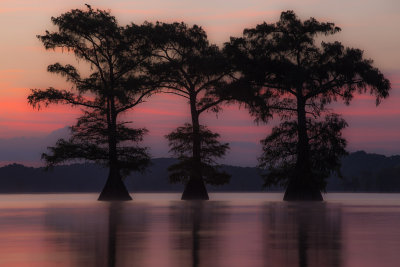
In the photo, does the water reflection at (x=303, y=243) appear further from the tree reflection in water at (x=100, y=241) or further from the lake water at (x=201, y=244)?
the tree reflection in water at (x=100, y=241)

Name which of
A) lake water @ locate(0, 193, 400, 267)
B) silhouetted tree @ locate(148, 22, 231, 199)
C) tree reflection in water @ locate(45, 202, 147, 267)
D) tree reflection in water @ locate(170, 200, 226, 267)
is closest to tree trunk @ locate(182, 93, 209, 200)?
silhouetted tree @ locate(148, 22, 231, 199)

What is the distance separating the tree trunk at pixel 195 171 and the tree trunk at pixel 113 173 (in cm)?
557

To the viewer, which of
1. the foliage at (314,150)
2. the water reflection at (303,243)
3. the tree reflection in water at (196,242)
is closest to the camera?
the water reflection at (303,243)

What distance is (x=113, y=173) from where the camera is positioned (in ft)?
243

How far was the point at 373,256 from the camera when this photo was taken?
18906mm

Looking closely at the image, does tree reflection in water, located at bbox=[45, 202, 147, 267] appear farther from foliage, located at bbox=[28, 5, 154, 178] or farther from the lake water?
foliage, located at bbox=[28, 5, 154, 178]

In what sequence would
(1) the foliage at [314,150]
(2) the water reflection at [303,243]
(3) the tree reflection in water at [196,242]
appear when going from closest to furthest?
1. (2) the water reflection at [303,243]
2. (3) the tree reflection in water at [196,242]
3. (1) the foliage at [314,150]

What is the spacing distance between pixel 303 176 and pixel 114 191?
663 inches

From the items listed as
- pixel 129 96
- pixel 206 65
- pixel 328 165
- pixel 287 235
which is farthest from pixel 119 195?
pixel 287 235

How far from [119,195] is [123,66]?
11515 mm

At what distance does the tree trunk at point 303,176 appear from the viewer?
68688 mm

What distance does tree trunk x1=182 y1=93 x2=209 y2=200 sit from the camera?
73.7 meters

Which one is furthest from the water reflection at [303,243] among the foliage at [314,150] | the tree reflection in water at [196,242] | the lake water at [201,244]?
the foliage at [314,150]

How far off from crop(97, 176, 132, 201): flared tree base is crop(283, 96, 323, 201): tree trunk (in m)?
14.8
